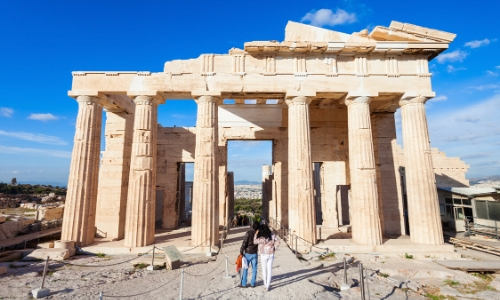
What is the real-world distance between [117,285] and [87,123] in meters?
8.38

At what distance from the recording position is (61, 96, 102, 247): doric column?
12258 mm

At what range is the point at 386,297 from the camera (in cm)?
728

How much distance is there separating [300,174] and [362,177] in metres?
2.95

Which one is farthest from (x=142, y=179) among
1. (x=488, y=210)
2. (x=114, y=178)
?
(x=488, y=210)

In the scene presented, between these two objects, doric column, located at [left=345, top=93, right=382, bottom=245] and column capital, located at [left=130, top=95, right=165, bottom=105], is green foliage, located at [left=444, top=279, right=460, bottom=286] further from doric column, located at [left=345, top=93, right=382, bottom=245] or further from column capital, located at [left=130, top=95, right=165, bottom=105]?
column capital, located at [left=130, top=95, right=165, bottom=105]

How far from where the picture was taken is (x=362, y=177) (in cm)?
Answer: 1278

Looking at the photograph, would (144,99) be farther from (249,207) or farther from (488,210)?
(249,207)

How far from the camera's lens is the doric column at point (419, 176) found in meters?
12.6

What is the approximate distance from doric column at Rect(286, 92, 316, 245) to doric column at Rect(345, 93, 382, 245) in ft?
6.93

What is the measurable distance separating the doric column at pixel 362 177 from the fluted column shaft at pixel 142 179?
9614 mm

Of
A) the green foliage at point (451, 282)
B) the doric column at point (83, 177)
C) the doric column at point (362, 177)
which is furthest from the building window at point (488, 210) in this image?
the doric column at point (83, 177)


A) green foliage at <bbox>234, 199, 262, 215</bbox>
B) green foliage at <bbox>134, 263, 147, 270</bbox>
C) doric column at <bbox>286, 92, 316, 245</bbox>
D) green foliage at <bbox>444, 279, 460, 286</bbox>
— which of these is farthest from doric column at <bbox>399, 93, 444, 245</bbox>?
green foliage at <bbox>234, 199, 262, 215</bbox>

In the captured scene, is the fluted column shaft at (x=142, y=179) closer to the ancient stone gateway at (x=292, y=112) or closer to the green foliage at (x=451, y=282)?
the ancient stone gateway at (x=292, y=112)

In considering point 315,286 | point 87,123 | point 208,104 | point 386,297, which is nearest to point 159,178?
point 87,123
